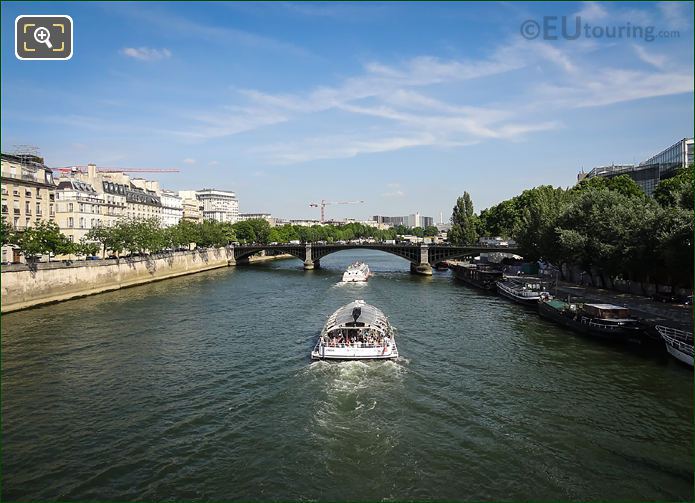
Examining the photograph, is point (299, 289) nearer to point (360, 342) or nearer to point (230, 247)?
point (360, 342)

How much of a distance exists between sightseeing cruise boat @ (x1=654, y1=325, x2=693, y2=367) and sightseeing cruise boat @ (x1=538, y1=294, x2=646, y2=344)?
156 cm

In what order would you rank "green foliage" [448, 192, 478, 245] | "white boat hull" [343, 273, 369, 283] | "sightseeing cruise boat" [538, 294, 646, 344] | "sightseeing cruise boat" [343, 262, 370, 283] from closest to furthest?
"sightseeing cruise boat" [538, 294, 646, 344] → "white boat hull" [343, 273, 369, 283] → "sightseeing cruise boat" [343, 262, 370, 283] → "green foliage" [448, 192, 478, 245]

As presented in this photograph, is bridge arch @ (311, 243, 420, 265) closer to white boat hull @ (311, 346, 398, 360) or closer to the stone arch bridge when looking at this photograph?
the stone arch bridge

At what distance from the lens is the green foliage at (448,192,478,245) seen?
123 meters

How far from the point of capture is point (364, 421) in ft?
69.5

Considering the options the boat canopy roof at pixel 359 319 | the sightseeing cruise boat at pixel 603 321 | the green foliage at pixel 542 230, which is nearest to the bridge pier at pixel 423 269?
the green foliage at pixel 542 230

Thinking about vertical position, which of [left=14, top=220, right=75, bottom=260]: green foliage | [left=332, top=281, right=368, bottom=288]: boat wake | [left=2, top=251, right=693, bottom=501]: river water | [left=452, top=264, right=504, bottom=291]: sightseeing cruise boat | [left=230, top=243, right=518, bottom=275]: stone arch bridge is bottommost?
[left=2, top=251, right=693, bottom=501]: river water

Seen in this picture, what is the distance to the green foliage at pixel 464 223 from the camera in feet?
403

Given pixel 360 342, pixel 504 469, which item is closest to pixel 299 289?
pixel 360 342

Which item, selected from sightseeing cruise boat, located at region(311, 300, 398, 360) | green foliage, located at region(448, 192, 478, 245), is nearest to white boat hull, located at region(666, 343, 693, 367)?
sightseeing cruise boat, located at region(311, 300, 398, 360)

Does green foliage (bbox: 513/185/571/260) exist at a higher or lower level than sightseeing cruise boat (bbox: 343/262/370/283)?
higher

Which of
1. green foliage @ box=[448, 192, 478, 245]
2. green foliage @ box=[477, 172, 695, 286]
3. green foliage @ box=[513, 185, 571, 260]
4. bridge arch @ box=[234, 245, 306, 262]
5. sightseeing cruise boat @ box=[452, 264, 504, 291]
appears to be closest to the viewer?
green foliage @ box=[477, 172, 695, 286]

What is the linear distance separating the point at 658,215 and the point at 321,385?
31.2 m

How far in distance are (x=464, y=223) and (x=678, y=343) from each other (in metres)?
96.3
